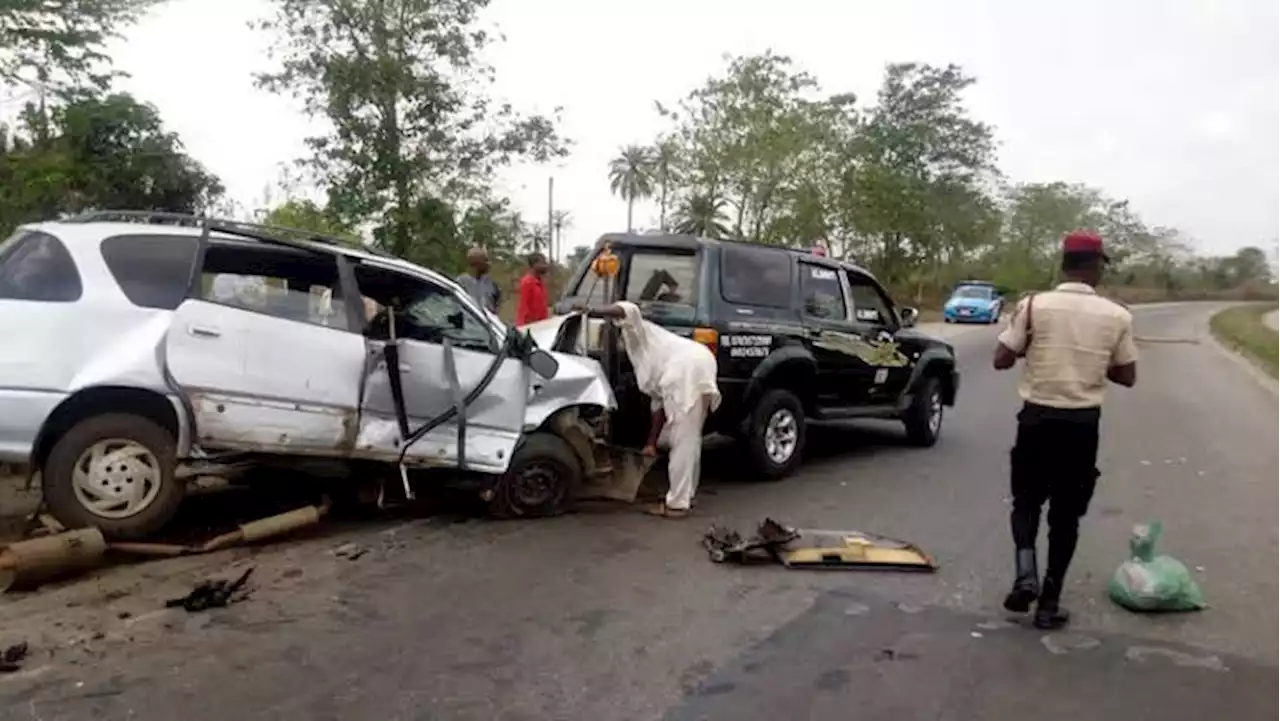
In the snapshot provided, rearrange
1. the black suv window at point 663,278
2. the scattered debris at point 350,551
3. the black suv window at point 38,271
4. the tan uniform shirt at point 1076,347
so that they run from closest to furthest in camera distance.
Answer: the tan uniform shirt at point 1076,347, the black suv window at point 38,271, the scattered debris at point 350,551, the black suv window at point 663,278

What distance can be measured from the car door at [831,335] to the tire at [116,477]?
5038 mm

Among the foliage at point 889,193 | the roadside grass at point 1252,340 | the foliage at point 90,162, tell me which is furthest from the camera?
the foliage at point 889,193

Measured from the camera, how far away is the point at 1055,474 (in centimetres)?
497

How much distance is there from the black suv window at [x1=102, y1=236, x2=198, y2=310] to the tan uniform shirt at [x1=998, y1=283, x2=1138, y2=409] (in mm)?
4528

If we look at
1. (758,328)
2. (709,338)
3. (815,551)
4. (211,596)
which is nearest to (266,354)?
(211,596)

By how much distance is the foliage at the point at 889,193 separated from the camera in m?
33.1

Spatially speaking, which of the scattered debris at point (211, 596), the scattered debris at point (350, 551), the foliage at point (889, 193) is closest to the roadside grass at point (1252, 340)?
the foliage at point (889, 193)

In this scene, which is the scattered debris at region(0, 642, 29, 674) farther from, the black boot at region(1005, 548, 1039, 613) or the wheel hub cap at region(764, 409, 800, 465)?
the wheel hub cap at region(764, 409, 800, 465)

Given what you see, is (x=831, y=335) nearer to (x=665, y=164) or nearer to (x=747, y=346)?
(x=747, y=346)

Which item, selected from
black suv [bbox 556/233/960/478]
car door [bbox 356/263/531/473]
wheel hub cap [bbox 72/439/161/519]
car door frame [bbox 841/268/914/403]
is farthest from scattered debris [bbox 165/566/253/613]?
car door frame [bbox 841/268/914/403]

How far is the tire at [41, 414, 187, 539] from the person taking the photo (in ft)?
18.7

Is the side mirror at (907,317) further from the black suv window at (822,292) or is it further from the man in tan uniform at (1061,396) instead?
the man in tan uniform at (1061,396)

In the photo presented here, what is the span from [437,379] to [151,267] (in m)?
1.72

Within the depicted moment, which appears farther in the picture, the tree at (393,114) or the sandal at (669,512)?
the tree at (393,114)
